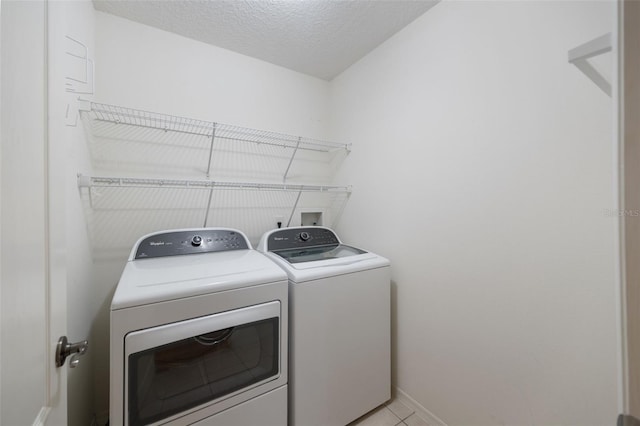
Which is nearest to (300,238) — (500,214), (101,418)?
(500,214)

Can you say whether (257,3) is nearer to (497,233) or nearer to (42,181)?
(42,181)

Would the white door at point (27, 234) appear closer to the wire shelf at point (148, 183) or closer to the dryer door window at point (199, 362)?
the dryer door window at point (199, 362)

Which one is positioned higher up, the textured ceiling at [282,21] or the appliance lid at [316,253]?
the textured ceiling at [282,21]

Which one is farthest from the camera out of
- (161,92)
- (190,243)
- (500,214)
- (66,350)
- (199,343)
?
(161,92)

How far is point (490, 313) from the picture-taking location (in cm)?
127

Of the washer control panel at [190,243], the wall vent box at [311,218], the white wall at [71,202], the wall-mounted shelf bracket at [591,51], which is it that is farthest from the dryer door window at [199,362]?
the wall-mounted shelf bracket at [591,51]

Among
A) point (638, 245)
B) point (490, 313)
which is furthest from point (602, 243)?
point (638, 245)

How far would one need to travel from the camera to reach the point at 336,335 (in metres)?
1.44

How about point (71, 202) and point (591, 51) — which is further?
point (71, 202)

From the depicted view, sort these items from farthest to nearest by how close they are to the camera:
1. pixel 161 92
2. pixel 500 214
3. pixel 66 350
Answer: pixel 161 92 < pixel 500 214 < pixel 66 350

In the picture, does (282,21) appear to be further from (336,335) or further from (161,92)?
(336,335)

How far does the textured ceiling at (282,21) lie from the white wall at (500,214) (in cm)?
21

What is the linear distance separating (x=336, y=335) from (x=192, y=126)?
1.82 m

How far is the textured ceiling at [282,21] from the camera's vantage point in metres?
1.52
